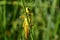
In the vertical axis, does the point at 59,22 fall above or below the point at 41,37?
above

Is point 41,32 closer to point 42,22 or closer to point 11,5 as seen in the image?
point 42,22

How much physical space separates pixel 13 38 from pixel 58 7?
0.69 metres

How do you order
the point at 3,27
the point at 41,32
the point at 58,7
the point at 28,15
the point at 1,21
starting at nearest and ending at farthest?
1. the point at 28,15
2. the point at 3,27
3. the point at 1,21
4. the point at 41,32
5. the point at 58,7

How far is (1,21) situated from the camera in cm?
135

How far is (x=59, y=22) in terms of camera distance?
1382 millimetres

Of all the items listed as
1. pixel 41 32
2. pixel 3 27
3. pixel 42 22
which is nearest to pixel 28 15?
pixel 3 27

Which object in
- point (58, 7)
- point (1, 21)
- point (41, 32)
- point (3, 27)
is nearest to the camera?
point (3, 27)

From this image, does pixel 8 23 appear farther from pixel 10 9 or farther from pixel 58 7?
pixel 58 7

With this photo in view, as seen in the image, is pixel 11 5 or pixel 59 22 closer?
pixel 59 22

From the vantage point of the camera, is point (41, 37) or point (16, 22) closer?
point (41, 37)

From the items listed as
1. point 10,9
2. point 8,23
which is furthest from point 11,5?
point 8,23

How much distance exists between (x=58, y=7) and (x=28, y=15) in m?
1.21

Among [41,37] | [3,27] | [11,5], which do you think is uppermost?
[11,5]

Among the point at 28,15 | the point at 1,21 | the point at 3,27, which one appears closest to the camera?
the point at 28,15
